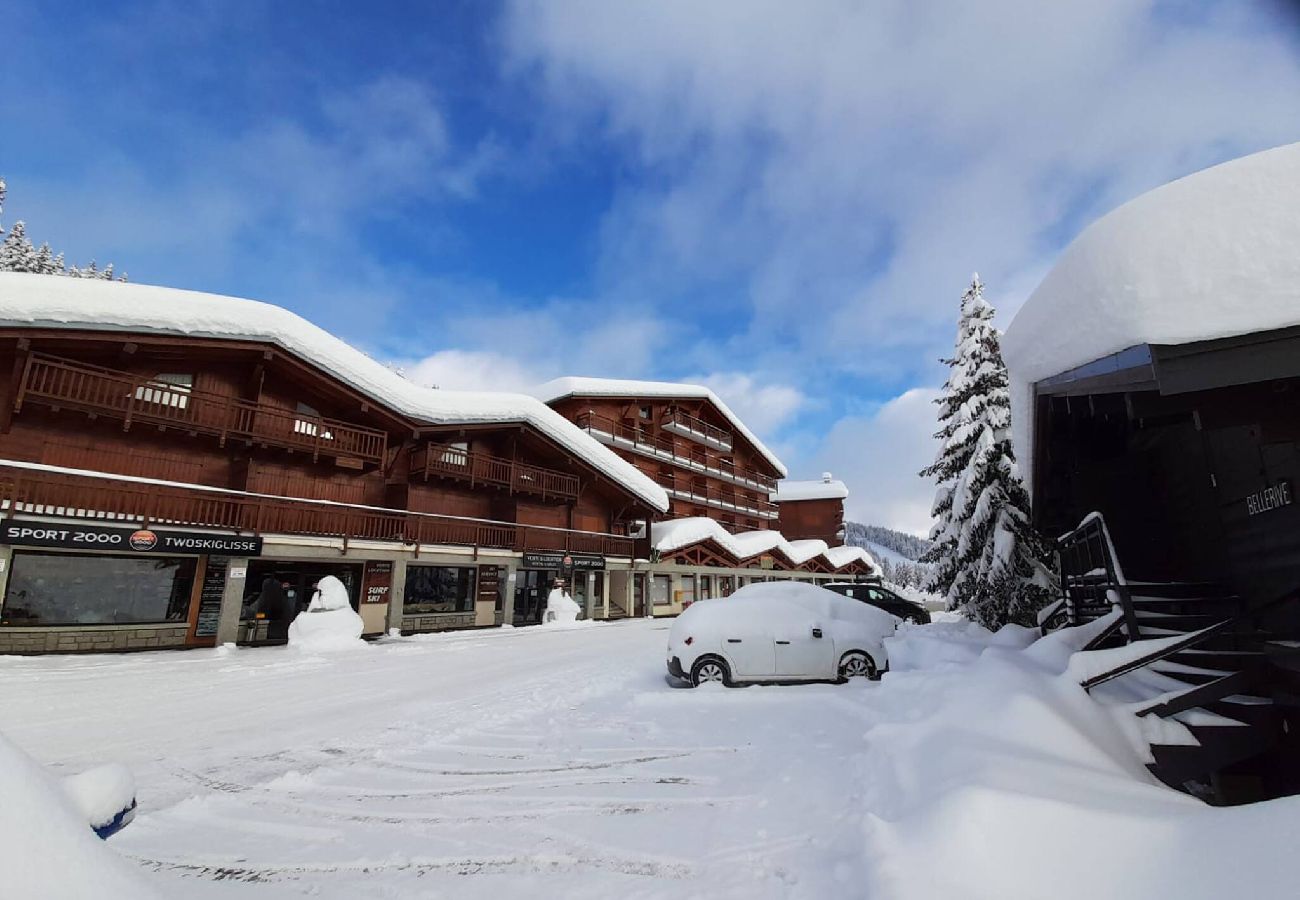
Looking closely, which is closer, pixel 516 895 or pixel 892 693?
pixel 516 895

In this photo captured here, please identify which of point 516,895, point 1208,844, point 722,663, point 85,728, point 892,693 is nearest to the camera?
point 1208,844

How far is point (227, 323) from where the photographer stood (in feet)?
58.3

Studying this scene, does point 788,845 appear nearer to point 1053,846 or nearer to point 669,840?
point 669,840

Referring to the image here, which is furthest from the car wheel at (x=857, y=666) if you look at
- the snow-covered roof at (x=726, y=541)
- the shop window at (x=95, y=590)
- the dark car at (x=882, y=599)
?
the snow-covered roof at (x=726, y=541)

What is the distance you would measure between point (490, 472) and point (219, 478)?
9690mm

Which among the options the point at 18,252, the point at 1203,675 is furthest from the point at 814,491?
the point at 18,252

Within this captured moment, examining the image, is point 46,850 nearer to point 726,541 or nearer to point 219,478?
point 219,478

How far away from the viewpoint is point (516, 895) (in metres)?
3.56

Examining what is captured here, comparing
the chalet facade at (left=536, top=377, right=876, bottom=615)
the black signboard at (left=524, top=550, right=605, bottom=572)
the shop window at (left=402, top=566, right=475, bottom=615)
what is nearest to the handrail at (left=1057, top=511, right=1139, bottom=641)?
the black signboard at (left=524, top=550, right=605, bottom=572)

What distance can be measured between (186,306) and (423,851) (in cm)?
1887

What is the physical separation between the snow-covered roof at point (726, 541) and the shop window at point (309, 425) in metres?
19.0

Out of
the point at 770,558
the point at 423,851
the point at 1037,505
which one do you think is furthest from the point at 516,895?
the point at 770,558

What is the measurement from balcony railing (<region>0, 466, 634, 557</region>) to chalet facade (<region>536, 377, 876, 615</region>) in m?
12.9

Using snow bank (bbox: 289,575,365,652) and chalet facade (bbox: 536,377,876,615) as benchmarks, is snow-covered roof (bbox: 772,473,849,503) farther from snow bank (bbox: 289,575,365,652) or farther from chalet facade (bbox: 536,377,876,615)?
snow bank (bbox: 289,575,365,652)
